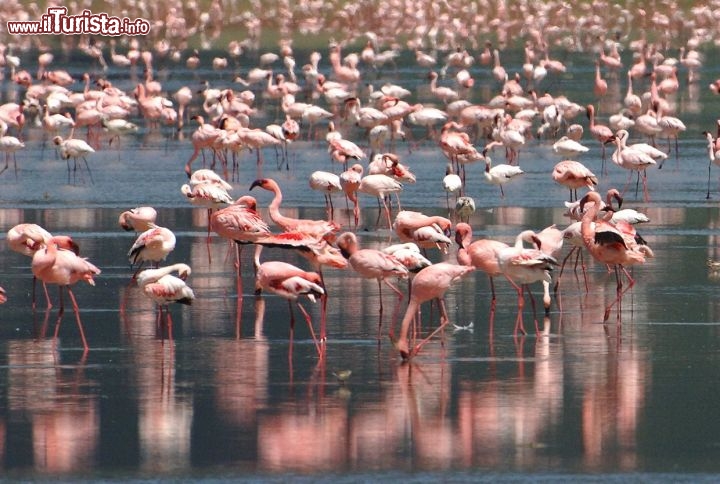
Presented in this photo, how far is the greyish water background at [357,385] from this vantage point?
7855mm

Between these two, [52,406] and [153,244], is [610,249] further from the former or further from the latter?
[52,406]

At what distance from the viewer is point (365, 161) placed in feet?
83.6

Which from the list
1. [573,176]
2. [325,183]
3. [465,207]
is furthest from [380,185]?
[573,176]

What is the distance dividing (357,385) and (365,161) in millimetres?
16090

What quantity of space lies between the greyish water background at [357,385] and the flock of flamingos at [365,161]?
10.7 inches

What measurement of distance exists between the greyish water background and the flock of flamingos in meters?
0.27

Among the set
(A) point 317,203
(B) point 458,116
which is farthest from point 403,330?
(B) point 458,116

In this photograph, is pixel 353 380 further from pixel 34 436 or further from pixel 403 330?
pixel 34 436

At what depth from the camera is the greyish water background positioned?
786 cm

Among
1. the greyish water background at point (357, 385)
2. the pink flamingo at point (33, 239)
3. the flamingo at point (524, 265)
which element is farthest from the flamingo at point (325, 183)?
the flamingo at point (524, 265)

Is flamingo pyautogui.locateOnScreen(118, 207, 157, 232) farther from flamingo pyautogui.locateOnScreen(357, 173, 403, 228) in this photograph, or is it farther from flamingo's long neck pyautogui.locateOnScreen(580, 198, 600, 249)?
flamingo's long neck pyautogui.locateOnScreen(580, 198, 600, 249)

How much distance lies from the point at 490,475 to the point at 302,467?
2.85ft

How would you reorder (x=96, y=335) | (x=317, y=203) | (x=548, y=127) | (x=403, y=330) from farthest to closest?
(x=548, y=127) < (x=317, y=203) < (x=96, y=335) < (x=403, y=330)

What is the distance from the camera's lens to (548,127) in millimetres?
28156
